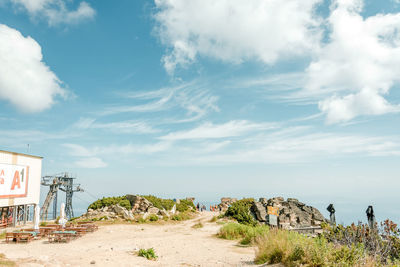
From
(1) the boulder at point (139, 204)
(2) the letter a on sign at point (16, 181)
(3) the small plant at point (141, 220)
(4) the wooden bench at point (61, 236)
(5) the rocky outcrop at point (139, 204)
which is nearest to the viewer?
(4) the wooden bench at point (61, 236)

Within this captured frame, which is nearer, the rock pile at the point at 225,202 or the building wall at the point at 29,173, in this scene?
the building wall at the point at 29,173

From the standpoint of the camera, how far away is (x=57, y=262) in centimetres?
934

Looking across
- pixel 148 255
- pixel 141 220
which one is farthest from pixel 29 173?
pixel 148 255

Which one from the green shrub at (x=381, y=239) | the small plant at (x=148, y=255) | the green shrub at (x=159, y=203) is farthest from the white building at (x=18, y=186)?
the green shrub at (x=381, y=239)

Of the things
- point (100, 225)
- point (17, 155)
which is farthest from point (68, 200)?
point (100, 225)

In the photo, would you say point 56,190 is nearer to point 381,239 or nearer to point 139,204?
point 139,204

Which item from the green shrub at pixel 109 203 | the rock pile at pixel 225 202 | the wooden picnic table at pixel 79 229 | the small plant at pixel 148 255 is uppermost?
the green shrub at pixel 109 203

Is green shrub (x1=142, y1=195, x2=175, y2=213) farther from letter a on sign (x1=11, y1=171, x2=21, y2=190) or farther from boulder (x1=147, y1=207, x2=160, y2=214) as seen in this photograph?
letter a on sign (x1=11, y1=171, x2=21, y2=190)

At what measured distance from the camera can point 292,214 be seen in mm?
23516

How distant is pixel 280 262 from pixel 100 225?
1688 cm

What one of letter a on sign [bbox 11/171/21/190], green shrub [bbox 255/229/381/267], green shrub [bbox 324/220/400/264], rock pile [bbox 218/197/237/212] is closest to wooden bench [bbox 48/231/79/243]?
letter a on sign [bbox 11/171/21/190]

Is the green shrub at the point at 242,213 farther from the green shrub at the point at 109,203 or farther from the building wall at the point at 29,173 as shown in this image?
the building wall at the point at 29,173

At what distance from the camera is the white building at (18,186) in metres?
21.8

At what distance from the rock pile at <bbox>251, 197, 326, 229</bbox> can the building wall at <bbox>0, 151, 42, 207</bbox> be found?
1983 cm
